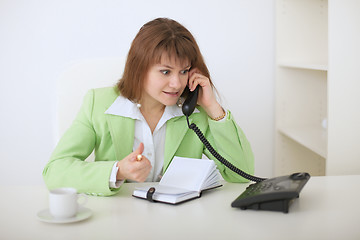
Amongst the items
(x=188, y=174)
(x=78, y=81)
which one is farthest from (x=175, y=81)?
(x=78, y=81)

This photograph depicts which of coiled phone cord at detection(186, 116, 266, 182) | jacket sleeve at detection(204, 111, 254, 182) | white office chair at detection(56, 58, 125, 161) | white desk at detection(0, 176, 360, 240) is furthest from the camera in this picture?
white office chair at detection(56, 58, 125, 161)

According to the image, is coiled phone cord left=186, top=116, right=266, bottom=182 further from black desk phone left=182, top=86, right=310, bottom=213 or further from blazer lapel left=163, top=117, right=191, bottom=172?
black desk phone left=182, top=86, right=310, bottom=213

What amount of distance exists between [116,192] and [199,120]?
1.57ft

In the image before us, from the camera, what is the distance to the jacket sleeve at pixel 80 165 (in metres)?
1.46

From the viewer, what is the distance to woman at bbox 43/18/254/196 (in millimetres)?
1708

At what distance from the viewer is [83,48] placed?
2805mm

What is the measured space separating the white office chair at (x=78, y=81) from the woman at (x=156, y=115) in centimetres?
18

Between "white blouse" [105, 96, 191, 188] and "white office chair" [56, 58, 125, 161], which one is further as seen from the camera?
"white office chair" [56, 58, 125, 161]

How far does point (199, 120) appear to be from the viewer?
181 cm

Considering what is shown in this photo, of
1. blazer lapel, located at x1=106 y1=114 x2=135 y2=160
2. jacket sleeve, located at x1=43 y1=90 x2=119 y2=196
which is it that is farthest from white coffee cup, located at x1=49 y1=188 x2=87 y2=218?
blazer lapel, located at x1=106 y1=114 x2=135 y2=160

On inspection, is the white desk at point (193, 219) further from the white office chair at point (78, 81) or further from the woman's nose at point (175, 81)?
the white office chair at point (78, 81)

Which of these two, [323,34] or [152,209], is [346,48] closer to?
[323,34]

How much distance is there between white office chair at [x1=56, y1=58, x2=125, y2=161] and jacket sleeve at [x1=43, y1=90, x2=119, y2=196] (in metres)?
0.20

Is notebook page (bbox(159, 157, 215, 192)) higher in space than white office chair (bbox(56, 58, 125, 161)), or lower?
lower
